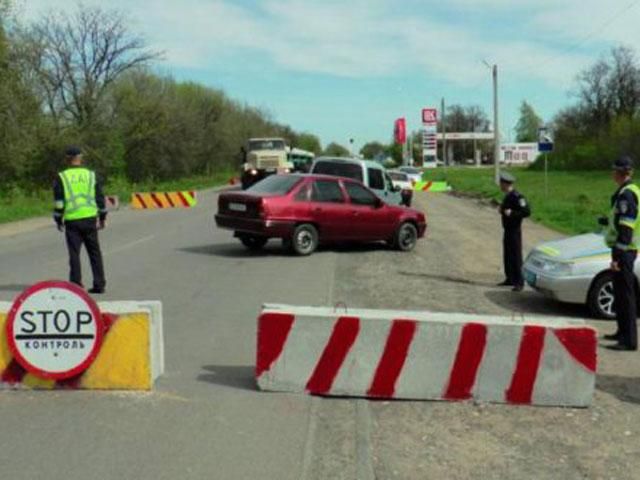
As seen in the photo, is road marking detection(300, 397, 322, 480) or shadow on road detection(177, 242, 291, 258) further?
shadow on road detection(177, 242, 291, 258)

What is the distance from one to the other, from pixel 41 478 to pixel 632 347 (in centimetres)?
595

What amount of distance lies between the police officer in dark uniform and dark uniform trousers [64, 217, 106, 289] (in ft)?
19.7

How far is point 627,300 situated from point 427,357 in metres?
2.99

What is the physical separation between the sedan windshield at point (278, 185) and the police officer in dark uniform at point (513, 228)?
505 centimetres

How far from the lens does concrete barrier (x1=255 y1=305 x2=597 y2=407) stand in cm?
611

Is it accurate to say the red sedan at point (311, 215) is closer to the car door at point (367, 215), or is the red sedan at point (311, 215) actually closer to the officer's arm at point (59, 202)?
the car door at point (367, 215)

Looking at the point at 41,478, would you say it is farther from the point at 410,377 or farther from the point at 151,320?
the point at 410,377

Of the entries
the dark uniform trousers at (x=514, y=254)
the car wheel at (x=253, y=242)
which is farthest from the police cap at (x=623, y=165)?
the car wheel at (x=253, y=242)

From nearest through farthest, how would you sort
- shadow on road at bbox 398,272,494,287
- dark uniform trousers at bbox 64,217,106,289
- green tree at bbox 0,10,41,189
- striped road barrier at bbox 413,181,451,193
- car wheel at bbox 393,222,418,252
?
dark uniform trousers at bbox 64,217,106,289 → shadow on road at bbox 398,272,494,287 → car wheel at bbox 393,222,418,252 → green tree at bbox 0,10,41,189 → striped road barrier at bbox 413,181,451,193

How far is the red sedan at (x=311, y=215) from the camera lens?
1579cm

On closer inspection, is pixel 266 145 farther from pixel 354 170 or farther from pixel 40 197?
pixel 354 170

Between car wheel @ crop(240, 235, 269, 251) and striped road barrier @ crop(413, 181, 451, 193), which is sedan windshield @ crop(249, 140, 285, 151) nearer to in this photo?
striped road barrier @ crop(413, 181, 451, 193)

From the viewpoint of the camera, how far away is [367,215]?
1711cm

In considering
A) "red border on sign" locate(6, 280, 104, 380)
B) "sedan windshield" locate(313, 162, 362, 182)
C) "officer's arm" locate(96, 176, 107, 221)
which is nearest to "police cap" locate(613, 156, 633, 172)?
"red border on sign" locate(6, 280, 104, 380)
